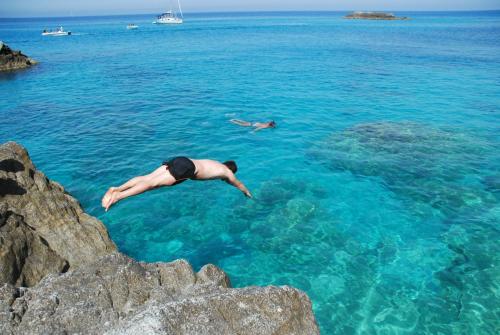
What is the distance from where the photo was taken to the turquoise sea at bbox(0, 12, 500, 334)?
8.90 meters

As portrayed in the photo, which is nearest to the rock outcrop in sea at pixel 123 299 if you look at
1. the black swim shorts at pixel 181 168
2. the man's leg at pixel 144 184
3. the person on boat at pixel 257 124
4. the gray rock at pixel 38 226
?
the gray rock at pixel 38 226

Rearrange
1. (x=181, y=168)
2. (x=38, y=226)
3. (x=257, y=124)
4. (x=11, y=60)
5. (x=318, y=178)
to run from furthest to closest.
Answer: (x=11, y=60)
(x=257, y=124)
(x=318, y=178)
(x=181, y=168)
(x=38, y=226)

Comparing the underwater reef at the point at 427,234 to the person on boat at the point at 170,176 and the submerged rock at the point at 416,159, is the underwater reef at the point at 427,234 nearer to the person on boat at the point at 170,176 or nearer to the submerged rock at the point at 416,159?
the submerged rock at the point at 416,159

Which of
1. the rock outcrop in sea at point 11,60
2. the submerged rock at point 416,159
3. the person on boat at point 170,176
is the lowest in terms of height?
the submerged rock at point 416,159

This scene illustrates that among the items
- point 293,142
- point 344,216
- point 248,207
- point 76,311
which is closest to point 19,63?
point 293,142

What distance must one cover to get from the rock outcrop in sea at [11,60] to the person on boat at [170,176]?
128 feet

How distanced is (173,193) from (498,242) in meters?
10.1

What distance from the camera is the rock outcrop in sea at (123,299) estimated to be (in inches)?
158

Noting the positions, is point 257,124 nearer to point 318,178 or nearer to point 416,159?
point 318,178

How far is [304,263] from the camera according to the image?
31.2ft

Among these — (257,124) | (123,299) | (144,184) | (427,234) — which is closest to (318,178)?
(427,234)

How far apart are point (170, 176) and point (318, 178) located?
735 centimetres

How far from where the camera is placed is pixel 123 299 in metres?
4.83

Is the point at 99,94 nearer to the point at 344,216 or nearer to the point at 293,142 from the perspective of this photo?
the point at 293,142
